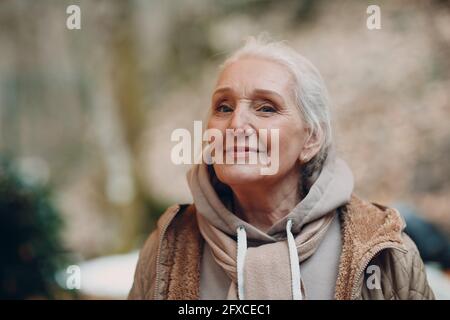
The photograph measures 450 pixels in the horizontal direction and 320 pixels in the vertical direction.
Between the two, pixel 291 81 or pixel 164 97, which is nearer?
pixel 291 81

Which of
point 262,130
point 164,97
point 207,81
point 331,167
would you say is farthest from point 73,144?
point 331,167

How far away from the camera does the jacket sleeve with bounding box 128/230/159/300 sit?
1.27m

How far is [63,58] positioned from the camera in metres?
1.60

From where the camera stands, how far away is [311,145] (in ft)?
4.18

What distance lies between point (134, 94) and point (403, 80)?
0.83 meters

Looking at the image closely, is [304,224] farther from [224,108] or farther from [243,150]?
[224,108]

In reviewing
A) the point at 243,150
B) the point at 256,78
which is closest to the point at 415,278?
the point at 243,150

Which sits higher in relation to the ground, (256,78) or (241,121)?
(256,78)

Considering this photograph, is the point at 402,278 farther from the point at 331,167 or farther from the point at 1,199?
the point at 1,199

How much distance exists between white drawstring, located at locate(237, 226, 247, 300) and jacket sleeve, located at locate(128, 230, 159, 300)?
0.23 metres

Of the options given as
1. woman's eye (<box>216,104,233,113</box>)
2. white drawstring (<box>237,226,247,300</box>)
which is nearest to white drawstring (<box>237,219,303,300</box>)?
white drawstring (<box>237,226,247,300</box>)

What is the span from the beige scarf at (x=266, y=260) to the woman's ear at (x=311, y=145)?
0.52 ft

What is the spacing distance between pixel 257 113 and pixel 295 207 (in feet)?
0.81

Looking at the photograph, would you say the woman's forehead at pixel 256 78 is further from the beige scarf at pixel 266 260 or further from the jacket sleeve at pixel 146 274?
the jacket sleeve at pixel 146 274
